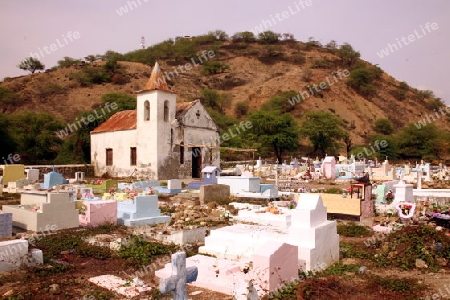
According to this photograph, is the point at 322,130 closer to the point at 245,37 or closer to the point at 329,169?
the point at 329,169

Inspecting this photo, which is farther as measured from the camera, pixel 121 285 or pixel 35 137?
pixel 35 137

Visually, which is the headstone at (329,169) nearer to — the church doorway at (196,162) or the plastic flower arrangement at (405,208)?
the church doorway at (196,162)

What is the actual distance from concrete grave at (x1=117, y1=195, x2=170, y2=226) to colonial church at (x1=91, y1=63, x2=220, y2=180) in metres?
14.1

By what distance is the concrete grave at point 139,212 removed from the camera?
11.0m

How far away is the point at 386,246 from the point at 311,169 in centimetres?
2250

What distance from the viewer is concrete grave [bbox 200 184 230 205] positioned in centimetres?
1495

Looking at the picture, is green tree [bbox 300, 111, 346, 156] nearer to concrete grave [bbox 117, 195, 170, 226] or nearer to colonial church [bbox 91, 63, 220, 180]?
colonial church [bbox 91, 63, 220, 180]

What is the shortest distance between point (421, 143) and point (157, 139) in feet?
134

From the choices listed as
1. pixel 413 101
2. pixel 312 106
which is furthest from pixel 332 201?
pixel 413 101

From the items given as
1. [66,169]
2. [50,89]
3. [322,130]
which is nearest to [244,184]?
[66,169]

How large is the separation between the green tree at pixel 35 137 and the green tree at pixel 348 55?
83449 mm

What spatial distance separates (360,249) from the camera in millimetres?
8242

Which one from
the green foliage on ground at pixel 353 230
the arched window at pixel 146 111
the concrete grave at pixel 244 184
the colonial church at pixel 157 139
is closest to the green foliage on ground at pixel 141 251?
the green foliage on ground at pixel 353 230

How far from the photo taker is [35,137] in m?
33.4
